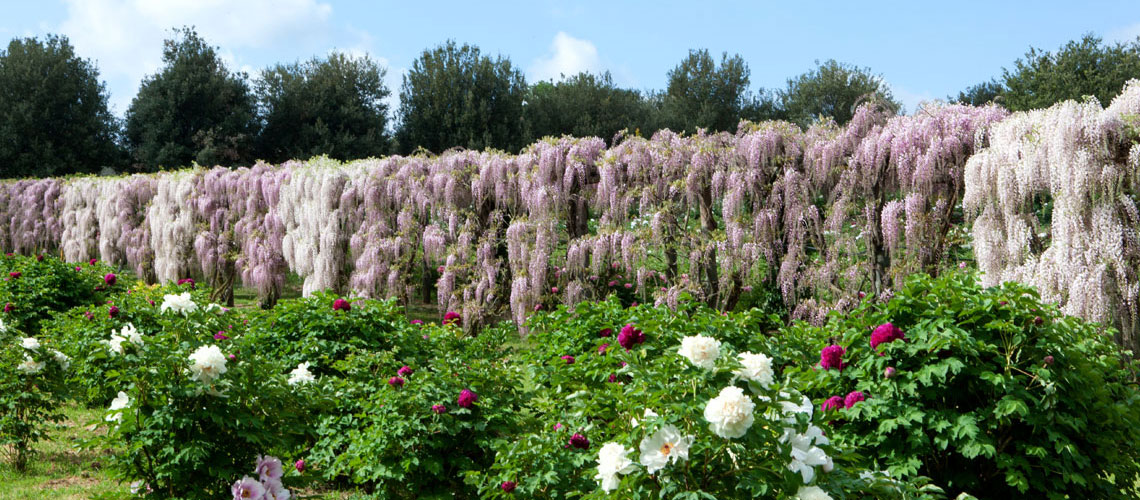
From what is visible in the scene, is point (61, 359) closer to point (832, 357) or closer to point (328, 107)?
point (832, 357)

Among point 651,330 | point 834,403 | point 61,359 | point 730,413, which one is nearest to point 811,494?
point 730,413

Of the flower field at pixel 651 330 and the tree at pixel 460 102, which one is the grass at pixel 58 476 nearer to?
the flower field at pixel 651 330

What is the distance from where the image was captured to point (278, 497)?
10.3 feet

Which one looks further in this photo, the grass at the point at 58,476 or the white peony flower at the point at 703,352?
the grass at the point at 58,476

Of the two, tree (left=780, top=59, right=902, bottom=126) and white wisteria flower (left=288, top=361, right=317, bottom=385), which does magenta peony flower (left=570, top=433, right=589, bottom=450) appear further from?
tree (left=780, top=59, right=902, bottom=126)

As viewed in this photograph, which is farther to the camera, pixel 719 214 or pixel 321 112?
pixel 321 112

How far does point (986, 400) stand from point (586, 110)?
25.1 meters

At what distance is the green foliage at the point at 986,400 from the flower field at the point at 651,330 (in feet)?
0.05

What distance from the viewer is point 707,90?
2717 cm

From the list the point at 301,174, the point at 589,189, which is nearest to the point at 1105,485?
the point at 589,189

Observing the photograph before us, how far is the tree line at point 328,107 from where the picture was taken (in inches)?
985

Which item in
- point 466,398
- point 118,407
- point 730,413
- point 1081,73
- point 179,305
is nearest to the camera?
point 730,413

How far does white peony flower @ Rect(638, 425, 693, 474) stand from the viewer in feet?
6.91

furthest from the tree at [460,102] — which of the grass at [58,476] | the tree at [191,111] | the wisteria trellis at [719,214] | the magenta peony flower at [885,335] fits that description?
the magenta peony flower at [885,335]
